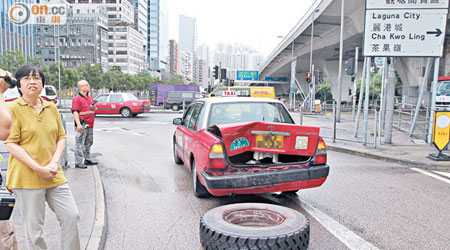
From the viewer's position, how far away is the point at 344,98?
50906 millimetres

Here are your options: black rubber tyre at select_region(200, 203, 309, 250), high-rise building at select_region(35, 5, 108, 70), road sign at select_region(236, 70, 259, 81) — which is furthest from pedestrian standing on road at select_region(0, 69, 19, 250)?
high-rise building at select_region(35, 5, 108, 70)

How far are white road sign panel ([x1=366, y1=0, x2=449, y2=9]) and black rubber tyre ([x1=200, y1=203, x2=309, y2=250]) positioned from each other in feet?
31.9

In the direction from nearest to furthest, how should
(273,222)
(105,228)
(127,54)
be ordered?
1. (273,222)
2. (105,228)
3. (127,54)

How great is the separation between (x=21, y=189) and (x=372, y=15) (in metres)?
11.3

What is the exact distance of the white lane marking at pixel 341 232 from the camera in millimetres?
3866

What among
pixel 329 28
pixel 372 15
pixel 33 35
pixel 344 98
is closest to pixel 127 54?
pixel 33 35

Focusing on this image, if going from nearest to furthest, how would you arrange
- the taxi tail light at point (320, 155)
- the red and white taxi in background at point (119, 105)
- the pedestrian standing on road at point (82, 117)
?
the taxi tail light at point (320, 155) < the pedestrian standing on road at point (82, 117) < the red and white taxi in background at point (119, 105)

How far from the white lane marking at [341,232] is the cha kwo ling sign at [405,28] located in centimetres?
804

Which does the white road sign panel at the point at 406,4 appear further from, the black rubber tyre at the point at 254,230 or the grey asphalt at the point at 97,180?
the black rubber tyre at the point at 254,230

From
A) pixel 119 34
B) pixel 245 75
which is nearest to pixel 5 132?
pixel 245 75

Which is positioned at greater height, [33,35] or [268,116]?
[33,35]

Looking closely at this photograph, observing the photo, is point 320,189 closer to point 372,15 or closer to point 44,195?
point 44,195

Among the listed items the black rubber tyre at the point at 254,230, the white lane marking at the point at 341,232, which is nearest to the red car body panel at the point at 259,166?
the white lane marking at the point at 341,232

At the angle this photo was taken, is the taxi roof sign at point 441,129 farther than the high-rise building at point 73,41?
No
